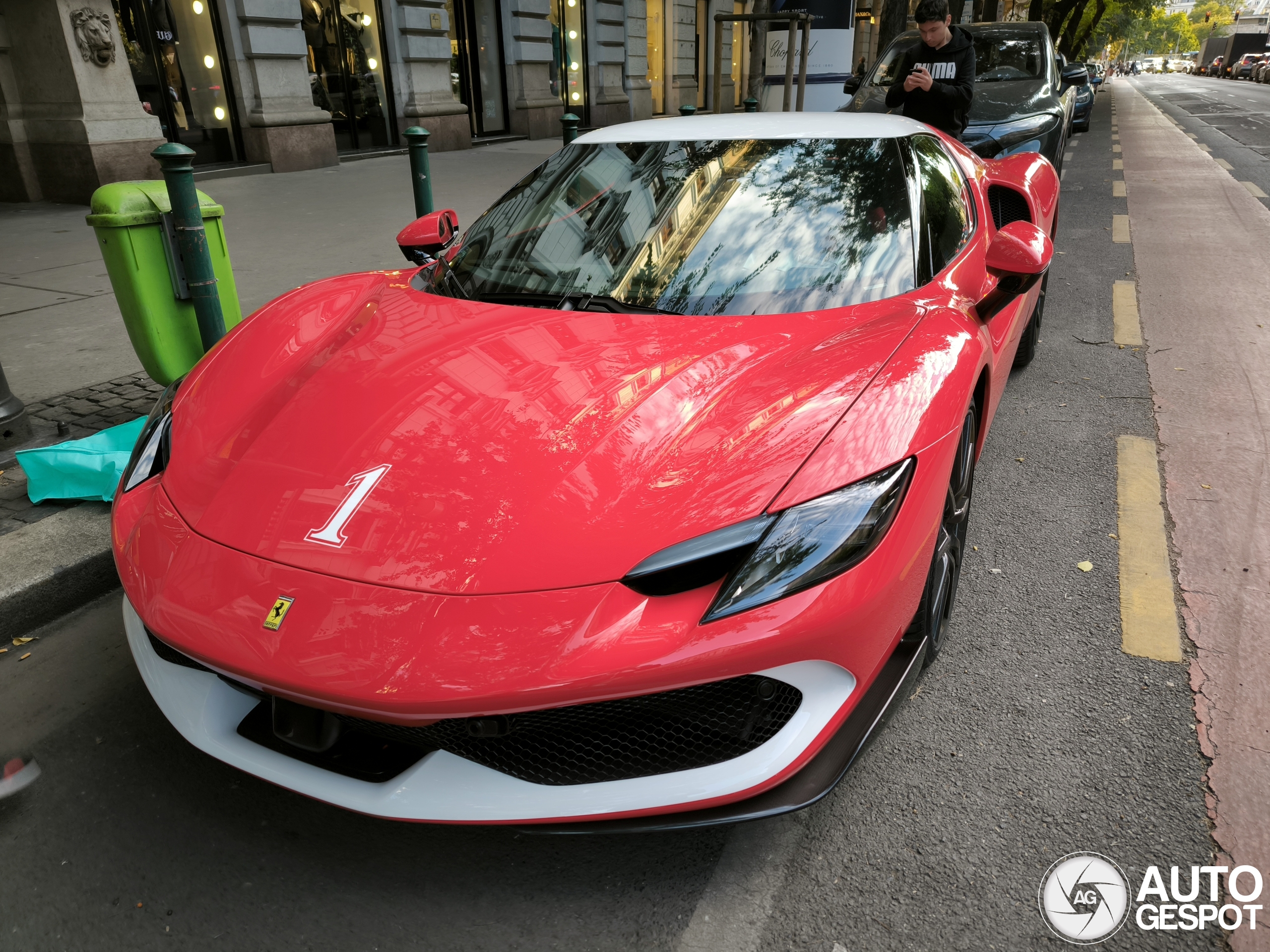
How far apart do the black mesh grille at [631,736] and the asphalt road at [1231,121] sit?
8651 millimetres

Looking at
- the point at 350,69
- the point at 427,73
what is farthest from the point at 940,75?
the point at 350,69

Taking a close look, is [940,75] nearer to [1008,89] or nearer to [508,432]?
[1008,89]

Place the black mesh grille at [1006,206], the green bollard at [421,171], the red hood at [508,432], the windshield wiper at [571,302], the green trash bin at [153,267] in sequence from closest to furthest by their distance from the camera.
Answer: the red hood at [508,432] → the windshield wiper at [571,302] → the green trash bin at [153,267] → the black mesh grille at [1006,206] → the green bollard at [421,171]

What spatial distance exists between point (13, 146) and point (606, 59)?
11.8m

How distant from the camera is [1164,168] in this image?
1309cm

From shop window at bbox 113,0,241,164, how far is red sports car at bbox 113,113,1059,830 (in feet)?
35.1

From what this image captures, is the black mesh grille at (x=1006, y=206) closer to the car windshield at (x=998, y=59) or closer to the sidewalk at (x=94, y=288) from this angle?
the sidewalk at (x=94, y=288)

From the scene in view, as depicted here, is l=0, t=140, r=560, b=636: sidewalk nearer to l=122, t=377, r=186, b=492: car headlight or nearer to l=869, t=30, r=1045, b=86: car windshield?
l=122, t=377, r=186, b=492: car headlight

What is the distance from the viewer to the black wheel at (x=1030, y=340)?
4.38 meters

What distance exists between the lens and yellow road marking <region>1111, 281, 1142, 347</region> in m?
5.07

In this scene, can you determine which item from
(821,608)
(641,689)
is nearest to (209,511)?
(641,689)

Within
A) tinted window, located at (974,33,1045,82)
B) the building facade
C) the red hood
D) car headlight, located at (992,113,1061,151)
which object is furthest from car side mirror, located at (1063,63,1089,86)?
the building facade

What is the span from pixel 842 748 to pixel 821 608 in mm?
282

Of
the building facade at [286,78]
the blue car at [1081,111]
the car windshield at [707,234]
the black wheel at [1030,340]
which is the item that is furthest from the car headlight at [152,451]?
the blue car at [1081,111]
